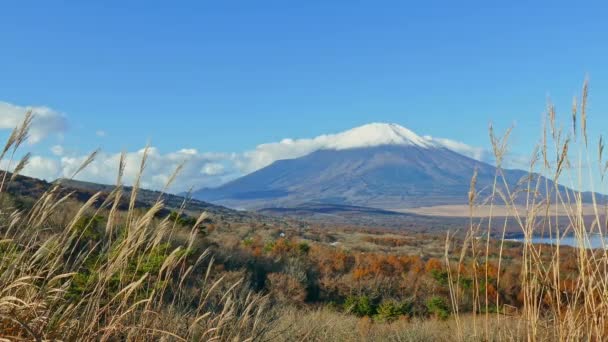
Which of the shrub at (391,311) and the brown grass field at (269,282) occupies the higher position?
the brown grass field at (269,282)

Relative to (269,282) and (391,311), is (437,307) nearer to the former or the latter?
(391,311)

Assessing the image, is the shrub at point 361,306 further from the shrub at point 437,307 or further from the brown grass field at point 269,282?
the shrub at point 437,307

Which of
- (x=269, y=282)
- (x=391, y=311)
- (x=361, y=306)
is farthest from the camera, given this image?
(x=269, y=282)

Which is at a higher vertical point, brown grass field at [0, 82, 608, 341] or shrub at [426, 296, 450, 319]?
brown grass field at [0, 82, 608, 341]

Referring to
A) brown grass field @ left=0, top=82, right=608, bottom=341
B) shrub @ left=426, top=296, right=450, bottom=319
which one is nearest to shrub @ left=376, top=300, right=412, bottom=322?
brown grass field @ left=0, top=82, right=608, bottom=341

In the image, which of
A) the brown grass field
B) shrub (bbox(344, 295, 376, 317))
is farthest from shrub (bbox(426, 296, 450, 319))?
shrub (bbox(344, 295, 376, 317))

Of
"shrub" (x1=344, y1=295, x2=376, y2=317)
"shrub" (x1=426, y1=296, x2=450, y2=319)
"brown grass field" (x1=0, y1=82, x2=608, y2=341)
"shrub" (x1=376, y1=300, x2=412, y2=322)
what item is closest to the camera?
"brown grass field" (x1=0, y1=82, x2=608, y2=341)

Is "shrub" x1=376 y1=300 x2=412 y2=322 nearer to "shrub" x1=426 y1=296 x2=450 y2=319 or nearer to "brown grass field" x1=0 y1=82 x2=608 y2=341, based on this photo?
"brown grass field" x1=0 y1=82 x2=608 y2=341

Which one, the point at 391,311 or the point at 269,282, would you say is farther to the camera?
the point at 269,282

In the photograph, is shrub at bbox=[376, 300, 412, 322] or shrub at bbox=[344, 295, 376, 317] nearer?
shrub at bbox=[376, 300, 412, 322]

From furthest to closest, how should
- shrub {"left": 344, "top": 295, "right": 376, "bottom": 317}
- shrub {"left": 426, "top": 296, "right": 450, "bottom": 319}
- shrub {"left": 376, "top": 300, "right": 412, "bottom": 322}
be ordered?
1. shrub {"left": 344, "top": 295, "right": 376, "bottom": 317}
2. shrub {"left": 426, "top": 296, "right": 450, "bottom": 319}
3. shrub {"left": 376, "top": 300, "right": 412, "bottom": 322}

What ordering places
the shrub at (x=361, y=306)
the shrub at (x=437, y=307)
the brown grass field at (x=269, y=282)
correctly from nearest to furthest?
the brown grass field at (x=269, y=282)
the shrub at (x=437, y=307)
the shrub at (x=361, y=306)

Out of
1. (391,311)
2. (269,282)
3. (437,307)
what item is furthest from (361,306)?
(269,282)

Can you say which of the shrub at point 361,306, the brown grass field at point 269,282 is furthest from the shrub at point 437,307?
the shrub at point 361,306
